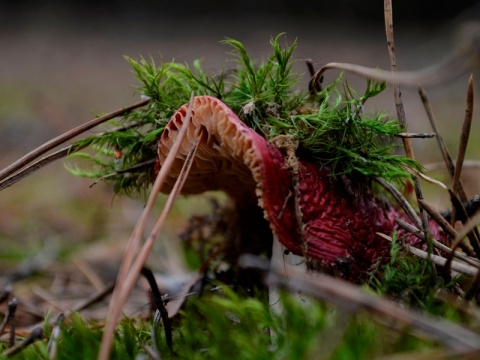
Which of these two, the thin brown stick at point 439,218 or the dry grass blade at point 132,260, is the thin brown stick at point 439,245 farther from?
the dry grass blade at point 132,260

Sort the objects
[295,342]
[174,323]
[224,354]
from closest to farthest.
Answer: [295,342]
[224,354]
[174,323]

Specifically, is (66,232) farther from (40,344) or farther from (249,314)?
(249,314)

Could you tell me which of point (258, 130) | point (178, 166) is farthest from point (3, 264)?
point (258, 130)

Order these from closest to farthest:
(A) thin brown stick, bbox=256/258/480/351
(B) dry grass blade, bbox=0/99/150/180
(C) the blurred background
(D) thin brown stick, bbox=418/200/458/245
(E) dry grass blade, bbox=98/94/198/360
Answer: (A) thin brown stick, bbox=256/258/480/351, (E) dry grass blade, bbox=98/94/198/360, (D) thin brown stick, bbox=418/200/458/245, (B) dry grass blade, bbox=0/99/150/180, (C) the blurred background

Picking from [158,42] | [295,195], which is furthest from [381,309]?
[158,42]

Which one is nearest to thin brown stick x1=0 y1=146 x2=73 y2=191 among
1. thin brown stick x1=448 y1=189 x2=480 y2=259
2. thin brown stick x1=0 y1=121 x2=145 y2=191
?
thin brown stick x1=0 y1=121 x2=145 y2=191

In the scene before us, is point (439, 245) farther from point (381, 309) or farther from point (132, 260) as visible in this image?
point (132, 260)

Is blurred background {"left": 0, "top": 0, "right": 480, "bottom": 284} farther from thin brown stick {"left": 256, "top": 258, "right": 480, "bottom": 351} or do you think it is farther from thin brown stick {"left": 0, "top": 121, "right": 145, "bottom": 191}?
thin brown stick {"left": 256, "top": 258, "right": 480, "bottom": 351}

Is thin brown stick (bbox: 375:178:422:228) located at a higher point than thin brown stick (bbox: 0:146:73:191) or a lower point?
lower
